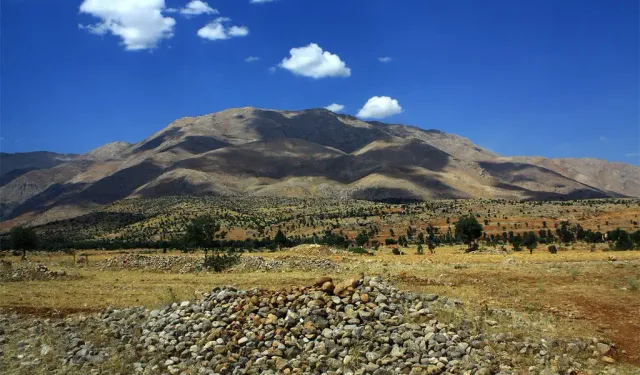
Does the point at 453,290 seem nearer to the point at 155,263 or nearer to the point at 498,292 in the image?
the point at 498,292

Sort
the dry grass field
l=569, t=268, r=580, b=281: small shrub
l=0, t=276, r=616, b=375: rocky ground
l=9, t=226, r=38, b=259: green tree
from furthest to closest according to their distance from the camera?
l=9, t=226, r=38, b=259: green tree
l=569, t=268, r=580, b=281: small shrub
the dry grass field
l=0, t=276, r=616, b=375: rocky ground

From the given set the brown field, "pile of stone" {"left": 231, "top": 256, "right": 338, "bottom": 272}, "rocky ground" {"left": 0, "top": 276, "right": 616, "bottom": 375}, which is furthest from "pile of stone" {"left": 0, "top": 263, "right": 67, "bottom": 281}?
"rocky ground" {"left": 0, "top": 276, "right": 616, "bottom": 375}

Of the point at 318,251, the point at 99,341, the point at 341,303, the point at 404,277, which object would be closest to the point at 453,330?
the point at 341,303

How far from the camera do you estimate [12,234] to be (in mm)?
50594

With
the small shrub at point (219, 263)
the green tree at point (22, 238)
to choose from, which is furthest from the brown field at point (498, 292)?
the green tree at point (22, 238)

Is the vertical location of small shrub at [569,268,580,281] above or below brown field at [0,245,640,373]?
above

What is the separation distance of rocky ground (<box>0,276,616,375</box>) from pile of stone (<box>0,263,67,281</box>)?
12.4 metres

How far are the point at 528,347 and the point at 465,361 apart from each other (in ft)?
6.59

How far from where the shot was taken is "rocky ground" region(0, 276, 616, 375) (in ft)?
38.7

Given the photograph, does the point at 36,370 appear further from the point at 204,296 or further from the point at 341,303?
the point at 341,303

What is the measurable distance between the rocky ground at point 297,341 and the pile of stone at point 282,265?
13.1m

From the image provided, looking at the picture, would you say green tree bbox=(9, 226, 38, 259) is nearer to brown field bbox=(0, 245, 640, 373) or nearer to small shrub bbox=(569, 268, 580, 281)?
brown field bbox=(0, 245, 640, 373)

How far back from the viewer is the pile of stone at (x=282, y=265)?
29000 mm

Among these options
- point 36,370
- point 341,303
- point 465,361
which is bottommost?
point 36,370
